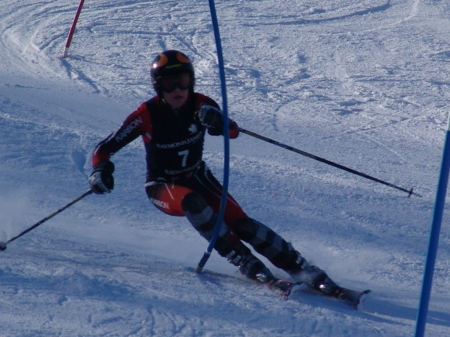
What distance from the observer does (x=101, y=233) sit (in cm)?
450

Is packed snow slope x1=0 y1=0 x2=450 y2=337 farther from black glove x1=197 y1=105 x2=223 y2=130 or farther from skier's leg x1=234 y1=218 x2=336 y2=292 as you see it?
black glove x1=197 y1=105 x2=223 y2=130

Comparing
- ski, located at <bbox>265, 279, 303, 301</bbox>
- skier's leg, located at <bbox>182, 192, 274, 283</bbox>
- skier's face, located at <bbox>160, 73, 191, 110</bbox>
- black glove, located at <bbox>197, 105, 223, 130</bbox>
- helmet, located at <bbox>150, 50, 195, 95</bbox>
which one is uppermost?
helmet, located at <bbox>150, 50, 195, 95</bbox>

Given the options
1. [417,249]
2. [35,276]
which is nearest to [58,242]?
[35,276]

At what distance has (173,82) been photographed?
12.3 ft

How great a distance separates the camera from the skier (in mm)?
3660

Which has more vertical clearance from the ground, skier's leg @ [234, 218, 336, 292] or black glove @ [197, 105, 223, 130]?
black glove @ [197, 105, 223, 130]

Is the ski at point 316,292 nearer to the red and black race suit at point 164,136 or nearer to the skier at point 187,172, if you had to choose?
the skier at point 187,172

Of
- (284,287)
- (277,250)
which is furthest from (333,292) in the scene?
(277,250)

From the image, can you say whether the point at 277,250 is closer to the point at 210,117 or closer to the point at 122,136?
the point at 210,117

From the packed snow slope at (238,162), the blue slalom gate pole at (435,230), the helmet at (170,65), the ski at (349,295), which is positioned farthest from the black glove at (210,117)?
the blue slalom gate pole at (435,230)

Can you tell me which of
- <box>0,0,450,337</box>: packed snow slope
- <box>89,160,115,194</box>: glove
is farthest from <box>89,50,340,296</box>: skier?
<box>0,0,450,337</box>: packed snow slope

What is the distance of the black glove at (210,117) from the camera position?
372 centimetres

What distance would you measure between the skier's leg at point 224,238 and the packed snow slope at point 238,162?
110 mm

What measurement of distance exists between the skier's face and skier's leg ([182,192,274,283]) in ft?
1.92
